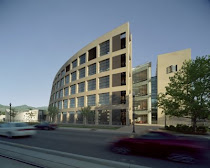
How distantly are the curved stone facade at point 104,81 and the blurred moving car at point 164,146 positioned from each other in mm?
27937

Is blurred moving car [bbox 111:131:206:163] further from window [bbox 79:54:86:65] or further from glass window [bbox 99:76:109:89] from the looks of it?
window [bbox 79:54:86:65]

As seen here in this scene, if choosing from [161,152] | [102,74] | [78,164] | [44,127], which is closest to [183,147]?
[161,152]

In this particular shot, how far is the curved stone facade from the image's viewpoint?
125ft

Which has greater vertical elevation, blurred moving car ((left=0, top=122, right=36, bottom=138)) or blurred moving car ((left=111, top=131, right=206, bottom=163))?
blurred moving car ((left=111, top=131, right=206, bottom=163))

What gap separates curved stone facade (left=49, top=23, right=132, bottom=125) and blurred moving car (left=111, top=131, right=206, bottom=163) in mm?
27937

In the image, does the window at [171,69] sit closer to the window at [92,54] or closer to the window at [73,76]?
the window at [92,54]

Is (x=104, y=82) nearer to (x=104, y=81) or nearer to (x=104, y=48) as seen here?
(x=104, y=81)

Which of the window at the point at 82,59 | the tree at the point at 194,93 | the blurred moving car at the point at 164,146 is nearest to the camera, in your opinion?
the blurred moving car at the point at 164,146

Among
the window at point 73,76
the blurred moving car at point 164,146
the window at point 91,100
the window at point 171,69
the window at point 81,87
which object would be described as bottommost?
the blurred moving car at point 164,146

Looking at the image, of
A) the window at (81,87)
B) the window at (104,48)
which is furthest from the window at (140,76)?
A: the window at (81,87)

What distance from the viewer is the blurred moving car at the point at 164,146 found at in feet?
22.9

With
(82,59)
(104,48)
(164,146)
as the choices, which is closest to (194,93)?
(164,146)

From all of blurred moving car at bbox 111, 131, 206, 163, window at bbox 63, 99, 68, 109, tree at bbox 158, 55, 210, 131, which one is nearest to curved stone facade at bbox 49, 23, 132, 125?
window at bbox 63, 99, 68, 109

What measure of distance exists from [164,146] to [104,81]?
3509 centimetres
